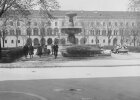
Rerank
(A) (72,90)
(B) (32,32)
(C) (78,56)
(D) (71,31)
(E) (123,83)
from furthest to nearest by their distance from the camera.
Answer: (B) (32,32) < (D) (71,31) < (C) (78,56) < (E) (123,83) < (A) (72,90)

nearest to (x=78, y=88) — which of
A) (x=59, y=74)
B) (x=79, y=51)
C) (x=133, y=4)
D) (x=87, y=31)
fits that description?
(x=59, y=74)

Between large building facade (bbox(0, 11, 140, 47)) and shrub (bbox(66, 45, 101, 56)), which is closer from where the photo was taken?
shrub (bbox(66, 45, 101, 56))

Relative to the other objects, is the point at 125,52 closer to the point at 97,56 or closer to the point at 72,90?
the point at 97,56

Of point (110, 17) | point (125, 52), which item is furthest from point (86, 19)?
point (125, 52)

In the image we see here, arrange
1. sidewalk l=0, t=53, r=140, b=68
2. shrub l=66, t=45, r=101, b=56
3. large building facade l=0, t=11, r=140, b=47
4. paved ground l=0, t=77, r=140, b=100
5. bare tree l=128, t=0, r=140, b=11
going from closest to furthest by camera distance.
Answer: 1. paved ground l=0, t=77, r=140, b=100
2. sidewalk l=0, t=53, r=140, b=68
3. shrub l=66, t=45, r=101, b=56
4. bare tree l=128, t=0, r=140, b=11
5. large building facade l=0, t=11, r=140, b=47

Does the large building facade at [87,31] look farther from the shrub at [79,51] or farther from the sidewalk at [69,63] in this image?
the sidewalk at [69,63]

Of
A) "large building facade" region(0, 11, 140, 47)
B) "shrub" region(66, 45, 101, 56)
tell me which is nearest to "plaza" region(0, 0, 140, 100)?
"shrub" region(66, 45, 101, 56)

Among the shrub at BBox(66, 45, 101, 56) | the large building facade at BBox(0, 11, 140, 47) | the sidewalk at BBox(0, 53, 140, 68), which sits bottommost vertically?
the sidewalk at BBox(0, 53, 140, 68)

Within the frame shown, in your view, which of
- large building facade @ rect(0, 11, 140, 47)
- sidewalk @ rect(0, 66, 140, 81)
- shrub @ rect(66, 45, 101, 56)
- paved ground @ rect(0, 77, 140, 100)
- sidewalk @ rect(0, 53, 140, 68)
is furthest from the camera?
large building facade @ rect(0, 11, 140, 47)

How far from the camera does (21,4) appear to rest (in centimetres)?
2934

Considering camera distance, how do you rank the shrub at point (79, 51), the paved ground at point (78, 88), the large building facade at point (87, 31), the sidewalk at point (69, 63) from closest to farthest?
the paved ground at point (78, 88), the sidewalk at point (69, 63), the shrub at point (79, 51), the large building facade at point (87, 31)

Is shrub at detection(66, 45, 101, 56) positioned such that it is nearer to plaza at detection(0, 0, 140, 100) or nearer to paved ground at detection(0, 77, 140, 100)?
plaza at detection(0, 0, 140, 100)

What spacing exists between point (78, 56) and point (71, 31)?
679 centimetres

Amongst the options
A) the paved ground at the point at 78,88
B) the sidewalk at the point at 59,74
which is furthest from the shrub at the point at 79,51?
the paved ground at the point at 78,88
